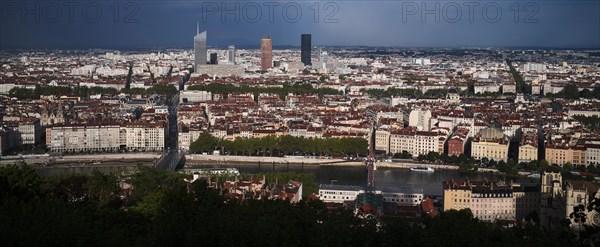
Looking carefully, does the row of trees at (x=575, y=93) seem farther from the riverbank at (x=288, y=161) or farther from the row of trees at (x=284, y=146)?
the riverbank at (x=288, y=161)

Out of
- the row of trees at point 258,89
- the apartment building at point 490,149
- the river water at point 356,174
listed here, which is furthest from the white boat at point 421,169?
the row of trees at point 258,89

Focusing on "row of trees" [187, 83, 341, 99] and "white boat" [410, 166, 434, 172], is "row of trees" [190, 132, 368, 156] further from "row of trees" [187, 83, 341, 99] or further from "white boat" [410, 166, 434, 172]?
"row of trees" [187, 83, 341, 99]

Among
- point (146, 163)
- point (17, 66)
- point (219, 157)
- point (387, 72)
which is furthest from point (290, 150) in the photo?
point (387, 72)

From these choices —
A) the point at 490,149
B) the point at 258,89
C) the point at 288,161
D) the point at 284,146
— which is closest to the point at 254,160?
the point at 288,161

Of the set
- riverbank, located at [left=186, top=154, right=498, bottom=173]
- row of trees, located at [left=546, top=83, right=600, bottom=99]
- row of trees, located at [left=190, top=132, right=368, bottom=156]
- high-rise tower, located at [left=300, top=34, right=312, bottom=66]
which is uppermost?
high-rise tower, located at [left=300, top=34, right=312, bottom=66]

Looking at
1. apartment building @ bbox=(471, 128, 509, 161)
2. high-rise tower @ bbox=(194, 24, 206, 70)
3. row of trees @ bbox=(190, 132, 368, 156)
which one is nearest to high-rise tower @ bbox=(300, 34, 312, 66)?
high-rise tower @ bbox=(194, 24, 206, 70)
